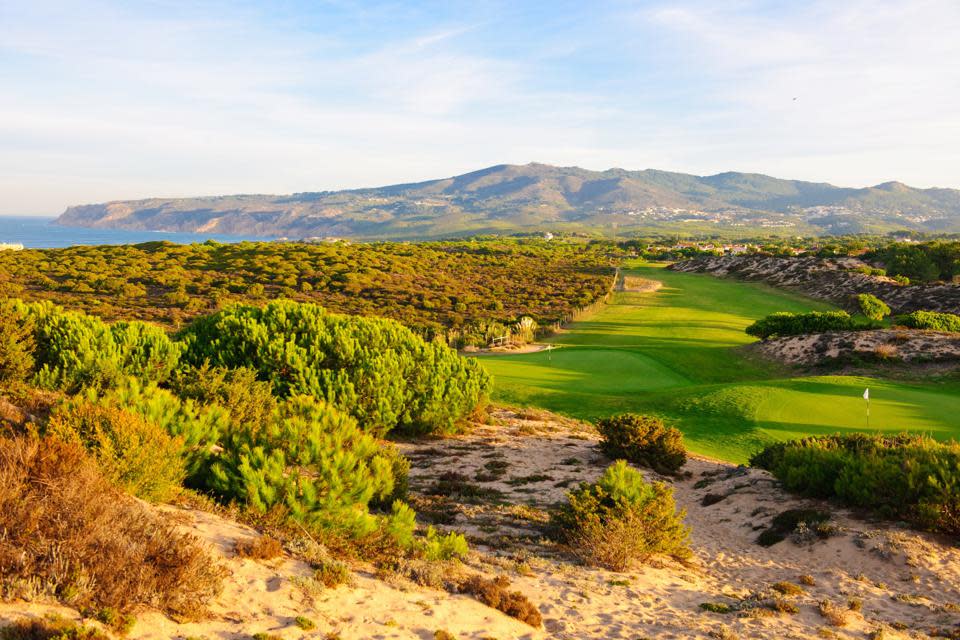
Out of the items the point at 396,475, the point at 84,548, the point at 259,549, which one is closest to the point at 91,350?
the point at 396,475

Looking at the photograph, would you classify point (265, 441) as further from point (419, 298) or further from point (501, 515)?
point (419, 298)

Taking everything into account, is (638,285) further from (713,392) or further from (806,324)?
(713,392)

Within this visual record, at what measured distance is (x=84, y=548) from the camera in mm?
4527

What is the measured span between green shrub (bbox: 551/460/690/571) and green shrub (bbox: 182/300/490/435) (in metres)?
6.47

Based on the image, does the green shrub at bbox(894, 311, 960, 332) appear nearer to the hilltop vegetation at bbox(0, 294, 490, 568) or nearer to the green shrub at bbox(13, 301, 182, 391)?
the hilltop vegetation at bbox(0, 294, 490, 568)

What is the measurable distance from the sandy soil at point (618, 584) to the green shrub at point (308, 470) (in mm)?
596

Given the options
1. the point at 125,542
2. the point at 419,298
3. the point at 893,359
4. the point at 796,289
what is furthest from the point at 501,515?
the point at 796,289

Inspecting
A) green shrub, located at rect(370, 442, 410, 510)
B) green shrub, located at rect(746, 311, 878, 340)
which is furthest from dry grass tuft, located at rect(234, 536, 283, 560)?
green shrub, located at rect(746, 311, 878, 340)

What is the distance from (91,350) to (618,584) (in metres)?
11.6

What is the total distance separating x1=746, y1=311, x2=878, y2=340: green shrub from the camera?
1179 inches

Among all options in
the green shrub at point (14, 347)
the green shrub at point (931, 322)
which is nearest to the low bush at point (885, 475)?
the green shrub at point (14, 347)

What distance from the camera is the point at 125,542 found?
4.67 meters

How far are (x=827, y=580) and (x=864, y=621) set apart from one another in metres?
1.18

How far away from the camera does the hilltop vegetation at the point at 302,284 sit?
44.8 m
